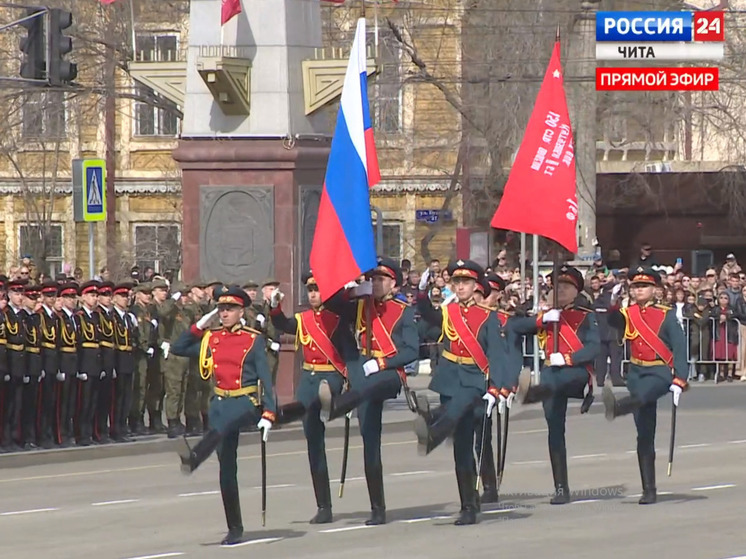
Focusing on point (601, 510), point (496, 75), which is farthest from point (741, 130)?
point (601, 510)

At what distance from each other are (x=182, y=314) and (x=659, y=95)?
17185mm

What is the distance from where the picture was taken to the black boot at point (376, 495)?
13.4 meters

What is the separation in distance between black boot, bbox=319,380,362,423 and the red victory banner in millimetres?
2938

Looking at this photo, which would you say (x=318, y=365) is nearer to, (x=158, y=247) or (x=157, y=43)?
(x=157, y=43)

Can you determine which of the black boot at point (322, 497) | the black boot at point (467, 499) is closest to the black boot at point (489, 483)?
the black boot at point (467, 499)

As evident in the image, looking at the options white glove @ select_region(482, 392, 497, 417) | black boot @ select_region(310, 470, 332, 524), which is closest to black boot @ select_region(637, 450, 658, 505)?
white glove @ select_region(482, 392, 497, 417)

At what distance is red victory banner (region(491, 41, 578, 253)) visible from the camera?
51.9 ft

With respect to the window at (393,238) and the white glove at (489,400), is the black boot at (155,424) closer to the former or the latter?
the white glove at (489,400)

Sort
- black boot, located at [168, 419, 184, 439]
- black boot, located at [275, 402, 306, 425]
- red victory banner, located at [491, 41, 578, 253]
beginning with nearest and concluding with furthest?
black boot, located at [275, 402, 306, 425] → red victory banner, located at [491, 41, 578, 253] → black boot, located at [168, 419, 184, 439]

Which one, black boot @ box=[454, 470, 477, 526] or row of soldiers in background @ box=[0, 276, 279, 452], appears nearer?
black boot @ box=[454, 470, 477, 526]

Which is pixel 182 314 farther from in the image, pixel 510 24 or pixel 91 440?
pixel 510 24

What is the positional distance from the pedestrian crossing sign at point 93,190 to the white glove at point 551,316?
27.7ft

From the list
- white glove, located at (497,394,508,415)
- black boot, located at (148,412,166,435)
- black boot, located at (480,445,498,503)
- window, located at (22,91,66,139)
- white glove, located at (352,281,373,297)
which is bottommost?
black boot, located at (148,412,166,435)

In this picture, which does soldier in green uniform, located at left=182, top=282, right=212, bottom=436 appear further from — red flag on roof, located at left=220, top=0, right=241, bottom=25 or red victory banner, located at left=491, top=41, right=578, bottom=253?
red victory banner, located at left=491, top=41, right=578, bottom=253
